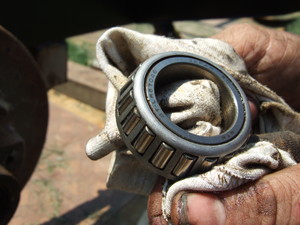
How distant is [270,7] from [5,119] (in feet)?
5.09

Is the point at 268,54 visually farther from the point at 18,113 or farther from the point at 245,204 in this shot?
the point at 18,113

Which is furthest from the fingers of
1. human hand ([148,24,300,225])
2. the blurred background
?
the blurred background

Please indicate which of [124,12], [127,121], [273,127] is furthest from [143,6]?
[127,121]

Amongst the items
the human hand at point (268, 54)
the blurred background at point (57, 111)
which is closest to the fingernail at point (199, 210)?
the blurred background at point (57, 111)

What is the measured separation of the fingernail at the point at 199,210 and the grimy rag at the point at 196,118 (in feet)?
0.07

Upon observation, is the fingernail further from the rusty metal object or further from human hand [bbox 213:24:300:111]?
human hand [bbox 213:24:300:111]

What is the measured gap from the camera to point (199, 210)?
68cm

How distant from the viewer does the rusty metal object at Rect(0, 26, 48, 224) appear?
104cm

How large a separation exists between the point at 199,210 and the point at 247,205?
11 centimetres

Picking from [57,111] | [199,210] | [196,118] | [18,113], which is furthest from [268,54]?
[57,111]

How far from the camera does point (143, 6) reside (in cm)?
178

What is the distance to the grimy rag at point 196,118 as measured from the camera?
71cm

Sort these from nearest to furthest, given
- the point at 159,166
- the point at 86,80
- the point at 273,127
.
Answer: the point at 159,166
the point at 273,127
the point at 86,80

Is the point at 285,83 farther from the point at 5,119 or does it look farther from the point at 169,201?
the point at 5,119
